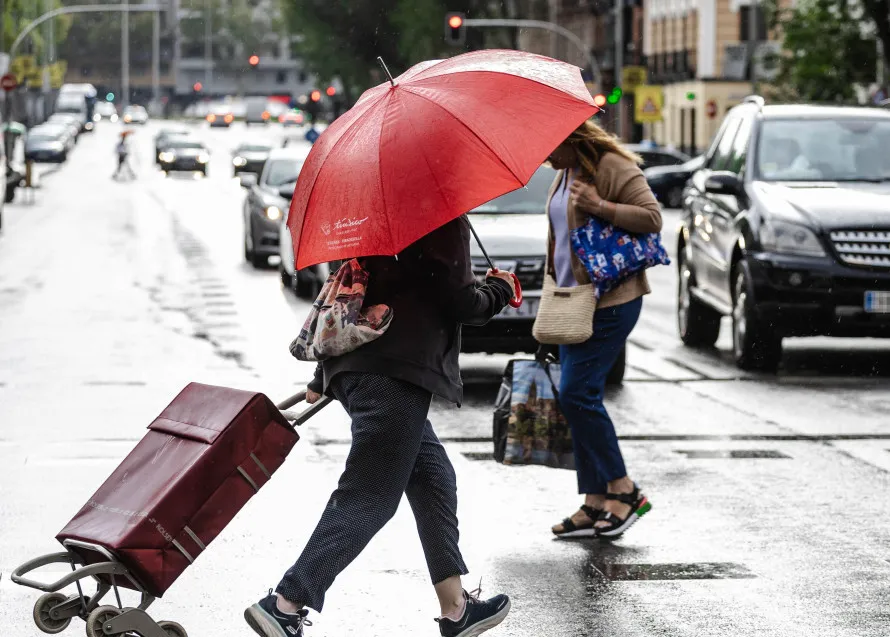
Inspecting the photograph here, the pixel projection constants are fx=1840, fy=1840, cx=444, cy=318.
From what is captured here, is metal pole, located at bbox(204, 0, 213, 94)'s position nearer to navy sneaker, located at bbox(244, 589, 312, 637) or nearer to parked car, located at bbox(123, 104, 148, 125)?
parked car, located at bbox(123, 104, 148, 125)

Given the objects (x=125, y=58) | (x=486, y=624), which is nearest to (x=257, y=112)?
(x=125, y=58)

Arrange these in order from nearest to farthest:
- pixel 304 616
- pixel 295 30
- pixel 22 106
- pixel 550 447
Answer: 1. pixel 304 616
2. pixel 550 447
3. pixel 295 30
4. pixel 22 106

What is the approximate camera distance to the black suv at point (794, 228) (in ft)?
41.0

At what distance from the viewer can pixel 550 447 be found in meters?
7.68

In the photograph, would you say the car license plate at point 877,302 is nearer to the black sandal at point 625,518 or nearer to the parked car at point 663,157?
the black sandal at point 625,518

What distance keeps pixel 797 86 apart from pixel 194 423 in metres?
33.3

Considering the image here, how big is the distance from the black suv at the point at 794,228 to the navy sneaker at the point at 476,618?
730 cm

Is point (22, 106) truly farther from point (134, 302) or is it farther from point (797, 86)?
point (134, 302)

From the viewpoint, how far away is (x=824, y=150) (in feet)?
44.6

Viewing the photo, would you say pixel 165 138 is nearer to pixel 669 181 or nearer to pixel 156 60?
pixel 669 181

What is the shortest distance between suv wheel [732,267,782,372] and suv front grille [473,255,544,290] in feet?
5.38

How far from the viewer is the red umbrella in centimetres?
521

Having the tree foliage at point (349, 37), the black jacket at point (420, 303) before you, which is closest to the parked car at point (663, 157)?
the tree foliage at point (349, 37)

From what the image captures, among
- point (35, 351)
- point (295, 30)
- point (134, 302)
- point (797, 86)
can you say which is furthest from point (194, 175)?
point (35, 351)
